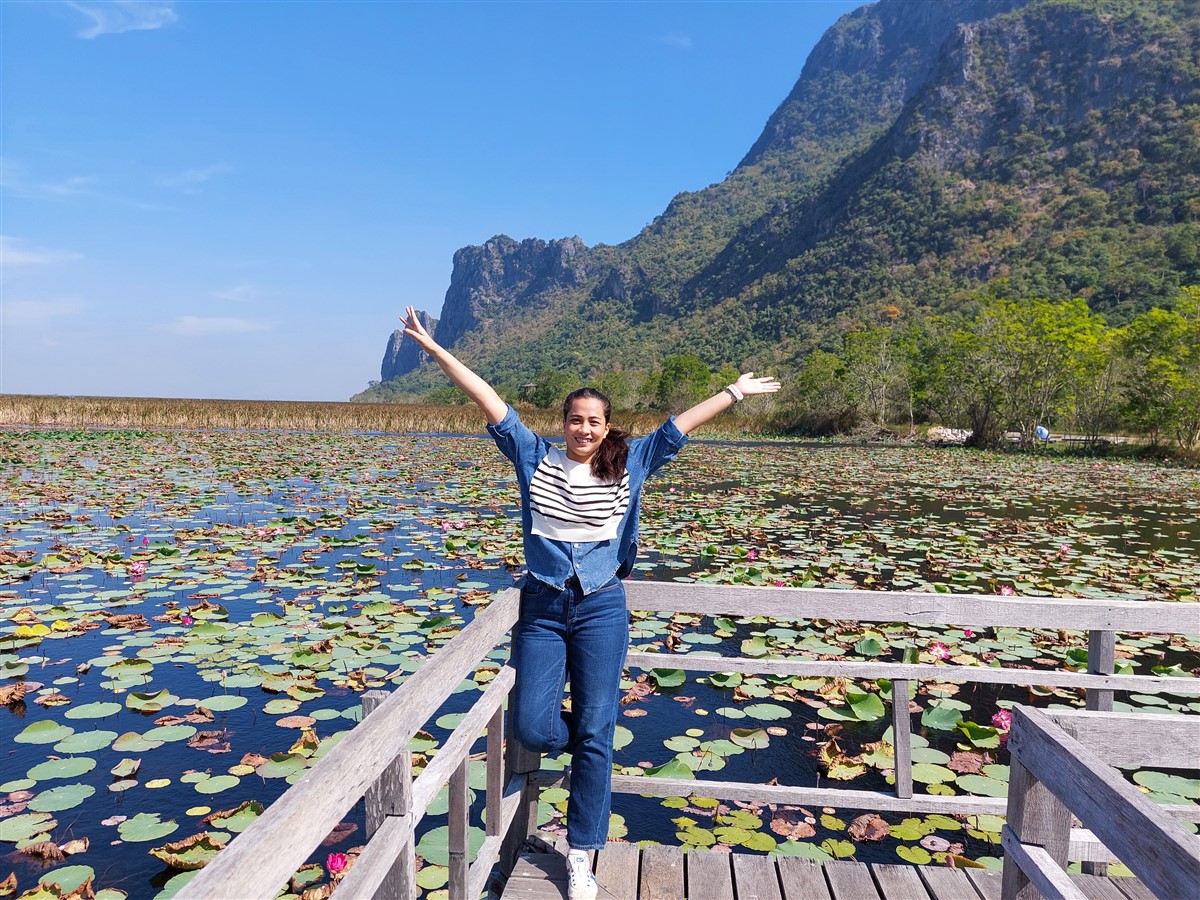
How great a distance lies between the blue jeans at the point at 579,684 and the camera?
2.47 metres

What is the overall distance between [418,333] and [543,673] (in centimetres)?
134

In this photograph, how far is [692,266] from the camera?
126 metres

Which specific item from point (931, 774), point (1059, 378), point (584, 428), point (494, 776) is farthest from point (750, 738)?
point (1059, 378)

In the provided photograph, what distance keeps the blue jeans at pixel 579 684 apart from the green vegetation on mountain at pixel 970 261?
26322mm

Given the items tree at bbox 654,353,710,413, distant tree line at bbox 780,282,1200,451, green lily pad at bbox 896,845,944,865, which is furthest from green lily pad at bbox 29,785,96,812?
tree at bbox 654,353,710,413

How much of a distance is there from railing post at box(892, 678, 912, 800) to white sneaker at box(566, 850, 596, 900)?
118 centimetres

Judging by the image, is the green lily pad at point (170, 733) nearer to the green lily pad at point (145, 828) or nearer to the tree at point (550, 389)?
the green lily pad at point (145, 828)

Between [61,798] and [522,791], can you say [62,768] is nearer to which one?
[61,798]

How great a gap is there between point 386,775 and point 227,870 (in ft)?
2.37

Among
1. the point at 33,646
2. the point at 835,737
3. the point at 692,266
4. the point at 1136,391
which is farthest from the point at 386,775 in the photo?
the point at 692,266

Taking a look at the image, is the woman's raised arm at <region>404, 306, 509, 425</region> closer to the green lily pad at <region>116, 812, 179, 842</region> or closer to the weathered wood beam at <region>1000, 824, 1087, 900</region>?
the weathered wood beam at <region>1000, 824, 1087, 900</region>

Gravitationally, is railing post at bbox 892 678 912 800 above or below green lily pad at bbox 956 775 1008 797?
above

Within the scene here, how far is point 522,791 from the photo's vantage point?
8.75ft

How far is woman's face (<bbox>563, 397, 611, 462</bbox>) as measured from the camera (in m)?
2.56
